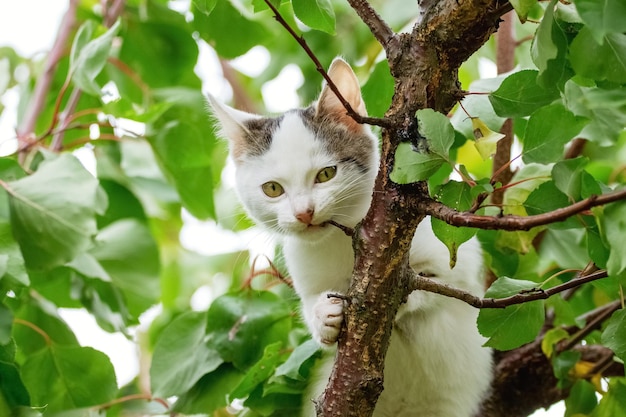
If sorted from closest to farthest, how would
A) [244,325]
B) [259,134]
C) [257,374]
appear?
1. [257,374]
2. [244,325]
3. [259,134]

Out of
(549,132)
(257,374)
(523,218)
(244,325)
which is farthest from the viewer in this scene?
(244,325)

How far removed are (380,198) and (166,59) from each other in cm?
118

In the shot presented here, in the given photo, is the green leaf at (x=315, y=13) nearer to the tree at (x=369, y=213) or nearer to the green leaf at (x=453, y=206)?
the tree at (x=369, y=213)

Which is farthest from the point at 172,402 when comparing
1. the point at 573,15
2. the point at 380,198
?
the point at 573,15

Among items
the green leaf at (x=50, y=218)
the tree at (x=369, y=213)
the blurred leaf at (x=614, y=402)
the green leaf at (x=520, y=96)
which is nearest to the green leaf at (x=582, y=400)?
the tree at (x=369, y=213)

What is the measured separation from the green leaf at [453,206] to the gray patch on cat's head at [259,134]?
743mm

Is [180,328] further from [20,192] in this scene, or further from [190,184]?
[20,192]

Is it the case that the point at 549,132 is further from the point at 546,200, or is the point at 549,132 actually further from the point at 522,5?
the point at 522,5

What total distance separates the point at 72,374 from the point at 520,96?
1.02 m

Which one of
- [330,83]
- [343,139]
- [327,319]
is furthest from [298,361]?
[330,83]

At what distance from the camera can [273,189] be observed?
1673mm

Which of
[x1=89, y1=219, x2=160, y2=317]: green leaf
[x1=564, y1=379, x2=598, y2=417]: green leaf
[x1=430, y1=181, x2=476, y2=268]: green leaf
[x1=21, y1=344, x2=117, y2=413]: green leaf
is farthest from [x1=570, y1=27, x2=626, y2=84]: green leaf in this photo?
[x1=89, y1=219, x2=160, y2=317]: green leaf

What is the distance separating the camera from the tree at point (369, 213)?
0.98 meters

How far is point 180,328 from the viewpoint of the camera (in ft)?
5.57
